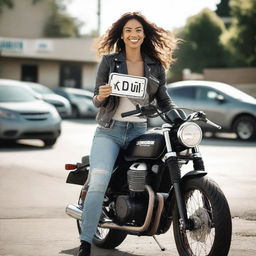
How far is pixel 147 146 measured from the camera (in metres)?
5.24

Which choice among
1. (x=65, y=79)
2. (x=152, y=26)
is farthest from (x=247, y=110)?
(x=65, y=79)

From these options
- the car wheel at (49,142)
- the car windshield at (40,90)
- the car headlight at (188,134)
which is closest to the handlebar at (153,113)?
the car headlight at (188,134)

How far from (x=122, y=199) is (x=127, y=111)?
26.5 inches

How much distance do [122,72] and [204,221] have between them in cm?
133

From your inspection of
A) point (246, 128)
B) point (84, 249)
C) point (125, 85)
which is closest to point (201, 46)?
point (246, 128)

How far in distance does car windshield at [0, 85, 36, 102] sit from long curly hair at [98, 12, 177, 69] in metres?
10.2

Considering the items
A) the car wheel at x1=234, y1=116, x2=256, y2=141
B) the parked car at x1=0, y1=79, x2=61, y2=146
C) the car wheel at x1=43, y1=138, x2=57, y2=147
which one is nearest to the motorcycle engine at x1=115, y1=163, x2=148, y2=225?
the parked car at x1=0, y1=79, x2=61, y2=146

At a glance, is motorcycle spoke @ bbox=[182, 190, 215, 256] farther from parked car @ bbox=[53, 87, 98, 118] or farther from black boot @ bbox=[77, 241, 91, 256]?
parked car @ bbox=[53, 87, 98, 118]

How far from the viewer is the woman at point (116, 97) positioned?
17.4 ft

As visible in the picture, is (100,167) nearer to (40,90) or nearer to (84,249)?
(84,249)

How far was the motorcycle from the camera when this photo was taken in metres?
4.86

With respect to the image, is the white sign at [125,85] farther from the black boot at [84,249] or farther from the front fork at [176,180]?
the black boot at [84,249]

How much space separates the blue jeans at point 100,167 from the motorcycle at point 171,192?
0.37 feet

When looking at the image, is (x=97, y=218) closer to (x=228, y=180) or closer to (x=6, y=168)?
(x=228, y=180)
